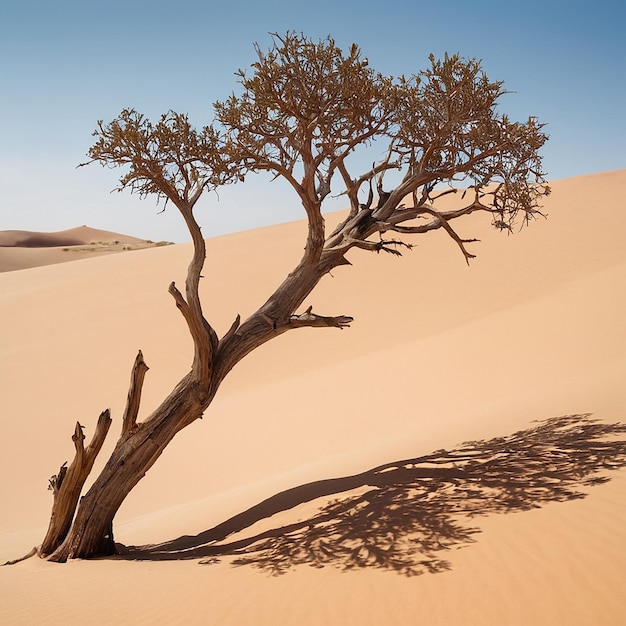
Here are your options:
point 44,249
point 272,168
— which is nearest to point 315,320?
point 272,168

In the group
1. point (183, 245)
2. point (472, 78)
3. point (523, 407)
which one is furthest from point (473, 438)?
point (183, 245)

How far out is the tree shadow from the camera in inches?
232

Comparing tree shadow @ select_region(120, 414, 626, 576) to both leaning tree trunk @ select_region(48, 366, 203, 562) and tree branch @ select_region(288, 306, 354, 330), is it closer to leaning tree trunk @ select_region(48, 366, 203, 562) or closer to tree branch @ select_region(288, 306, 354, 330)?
leaning tree trunk @ select_region(48, 366, 203, 562)

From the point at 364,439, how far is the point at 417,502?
597 cm

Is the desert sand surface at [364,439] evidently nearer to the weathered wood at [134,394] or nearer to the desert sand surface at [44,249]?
the weathered wood at [134,394]

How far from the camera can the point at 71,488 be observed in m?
8.27

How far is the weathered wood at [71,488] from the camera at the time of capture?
8.16m

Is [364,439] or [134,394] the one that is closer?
[134,394]

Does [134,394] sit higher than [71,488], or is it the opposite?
[134,394]

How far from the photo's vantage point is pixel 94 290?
2847 centimetres

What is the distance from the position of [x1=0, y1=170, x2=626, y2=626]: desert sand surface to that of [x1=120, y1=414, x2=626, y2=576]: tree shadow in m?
0.04

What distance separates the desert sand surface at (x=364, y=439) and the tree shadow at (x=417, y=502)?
39 mm

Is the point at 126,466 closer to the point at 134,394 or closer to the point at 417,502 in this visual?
the point at 134,394

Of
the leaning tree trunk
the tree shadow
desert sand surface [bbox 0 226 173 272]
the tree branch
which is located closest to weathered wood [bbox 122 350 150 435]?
the leaning tree trunk
